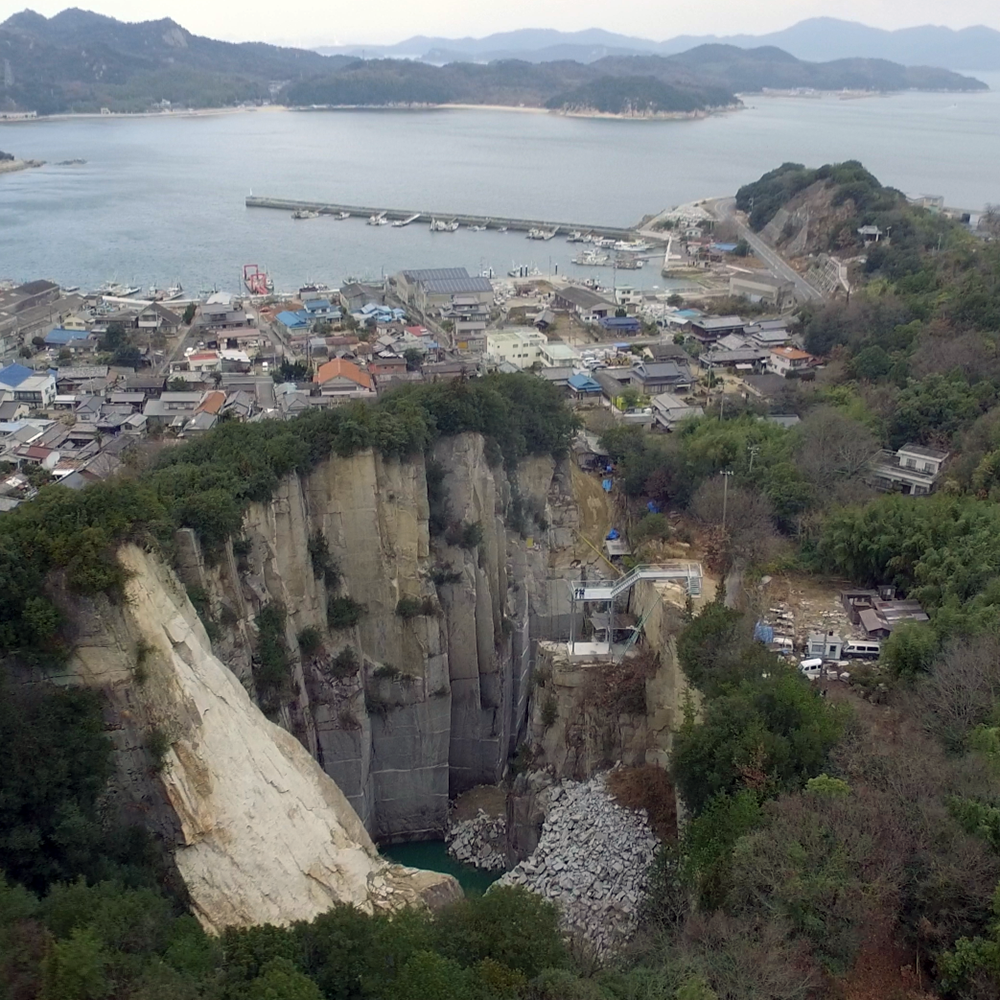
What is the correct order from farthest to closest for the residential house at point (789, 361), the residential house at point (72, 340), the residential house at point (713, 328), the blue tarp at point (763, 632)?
the residential house at point (713, 328), the residential house at point (72, 340), the residential house at point (789, 361), the blue tarp at point (763, 632)

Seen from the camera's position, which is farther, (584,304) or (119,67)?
(119,67)

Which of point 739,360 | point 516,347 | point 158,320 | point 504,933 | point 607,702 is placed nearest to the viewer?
point 504,933

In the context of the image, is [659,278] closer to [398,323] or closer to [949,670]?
[398,323]

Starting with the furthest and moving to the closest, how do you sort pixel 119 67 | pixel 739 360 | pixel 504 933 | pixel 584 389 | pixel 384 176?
1. pixel 119 67
2. pixel 384 176
3. pixel 739 360
4. pixel 584 389
5. pixel 504 933

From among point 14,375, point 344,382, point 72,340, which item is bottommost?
point 14,375

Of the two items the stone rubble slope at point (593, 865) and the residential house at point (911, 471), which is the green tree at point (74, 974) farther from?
the residential house at point (911, 471)

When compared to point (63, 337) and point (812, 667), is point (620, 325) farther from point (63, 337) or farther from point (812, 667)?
point (812, 667)

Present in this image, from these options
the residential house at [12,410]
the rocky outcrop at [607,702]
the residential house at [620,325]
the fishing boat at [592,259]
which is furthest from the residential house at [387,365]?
the fishing boat at [592,259]

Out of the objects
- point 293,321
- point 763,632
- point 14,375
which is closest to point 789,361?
point 293,321
